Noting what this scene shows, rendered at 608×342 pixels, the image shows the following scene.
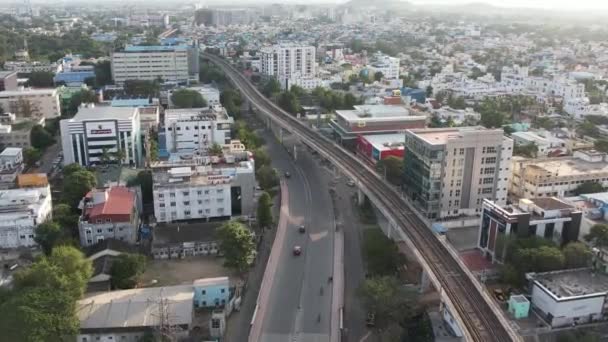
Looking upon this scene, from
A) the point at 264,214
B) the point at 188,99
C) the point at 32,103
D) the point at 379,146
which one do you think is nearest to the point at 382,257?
the point at 264,214

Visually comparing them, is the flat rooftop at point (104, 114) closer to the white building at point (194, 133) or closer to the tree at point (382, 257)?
the white building at point (194, 133)

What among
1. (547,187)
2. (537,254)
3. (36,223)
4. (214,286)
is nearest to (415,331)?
(537,254)

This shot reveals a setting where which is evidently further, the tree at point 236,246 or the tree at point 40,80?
the tree at point 40,80

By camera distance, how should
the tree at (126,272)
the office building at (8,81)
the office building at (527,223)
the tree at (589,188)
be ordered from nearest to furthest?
the tree at (126,272) → the office building at (527,223) → the tree at (589,188) → the office building at (8,81)

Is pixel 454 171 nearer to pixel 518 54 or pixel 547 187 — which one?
pixel 547 187

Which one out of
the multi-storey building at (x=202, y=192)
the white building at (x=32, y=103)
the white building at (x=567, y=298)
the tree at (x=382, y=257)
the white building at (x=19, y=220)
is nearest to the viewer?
the white building at (x=567, y=298)

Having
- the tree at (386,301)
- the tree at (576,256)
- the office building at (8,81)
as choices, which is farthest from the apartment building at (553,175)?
the office building at (8,81)

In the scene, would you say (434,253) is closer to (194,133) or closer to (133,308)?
(133,308)
